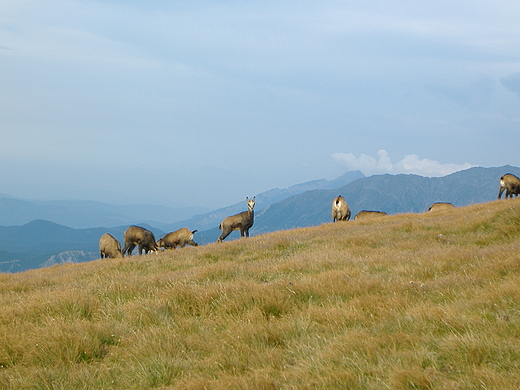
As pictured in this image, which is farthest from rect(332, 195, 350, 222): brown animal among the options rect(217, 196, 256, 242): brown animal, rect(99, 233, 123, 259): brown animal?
rect(99, 233, 123, 259): brown animal

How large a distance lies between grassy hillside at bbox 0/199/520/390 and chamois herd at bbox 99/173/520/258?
56.9 feet

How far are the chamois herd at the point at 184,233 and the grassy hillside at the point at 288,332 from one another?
1734cm

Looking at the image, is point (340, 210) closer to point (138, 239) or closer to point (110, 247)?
point (138, 239)

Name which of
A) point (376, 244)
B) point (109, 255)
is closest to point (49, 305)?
point (376, 244)

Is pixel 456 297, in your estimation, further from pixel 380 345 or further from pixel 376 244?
pixel 376 244

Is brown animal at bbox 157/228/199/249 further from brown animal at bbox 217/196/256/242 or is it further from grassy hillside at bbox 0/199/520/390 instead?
grassy hillside at bbox 0/199/520/390

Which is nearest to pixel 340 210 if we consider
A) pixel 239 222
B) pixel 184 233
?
pixel 239 222

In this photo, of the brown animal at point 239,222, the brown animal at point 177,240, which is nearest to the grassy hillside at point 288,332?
the brown animal at point 239,222

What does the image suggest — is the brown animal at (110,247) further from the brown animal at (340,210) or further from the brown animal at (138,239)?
the brown animal at (340,210)

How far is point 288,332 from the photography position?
5.70 m

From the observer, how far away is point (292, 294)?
7297 mm

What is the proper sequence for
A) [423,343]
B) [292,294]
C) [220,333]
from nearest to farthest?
[423,343] < [220,333] < [292,294]

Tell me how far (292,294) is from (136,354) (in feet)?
9.12

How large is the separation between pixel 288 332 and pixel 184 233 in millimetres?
25538
